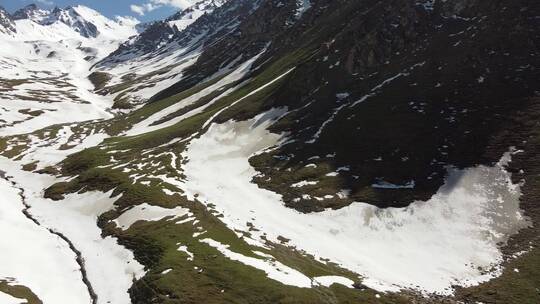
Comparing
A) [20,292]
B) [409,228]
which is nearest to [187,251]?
[20,292]

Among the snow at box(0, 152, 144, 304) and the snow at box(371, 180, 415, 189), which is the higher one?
the snow at box(371, 180, 415, 189)

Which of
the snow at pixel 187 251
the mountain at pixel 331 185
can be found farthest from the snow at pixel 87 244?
the snow at pixel 187 251

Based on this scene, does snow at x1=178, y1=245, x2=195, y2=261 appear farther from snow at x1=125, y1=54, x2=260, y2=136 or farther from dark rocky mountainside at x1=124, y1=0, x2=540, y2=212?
snow at x1=125, y1=54, x2=260, y2=136

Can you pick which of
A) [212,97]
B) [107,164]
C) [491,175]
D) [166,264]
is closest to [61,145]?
[107,164]

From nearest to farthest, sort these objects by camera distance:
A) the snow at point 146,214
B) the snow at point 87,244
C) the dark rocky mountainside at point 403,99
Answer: the snow at point 87,244 → the snow at point 146,214 → the dark rocky mountainside at point 403,99

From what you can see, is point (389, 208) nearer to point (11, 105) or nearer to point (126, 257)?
point (126, 257)

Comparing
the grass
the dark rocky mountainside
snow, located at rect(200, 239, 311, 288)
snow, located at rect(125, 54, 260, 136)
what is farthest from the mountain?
snow, located at rect(125, 54, 260, 136)

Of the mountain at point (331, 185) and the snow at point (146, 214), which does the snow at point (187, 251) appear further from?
the snow at point (146, 214)
